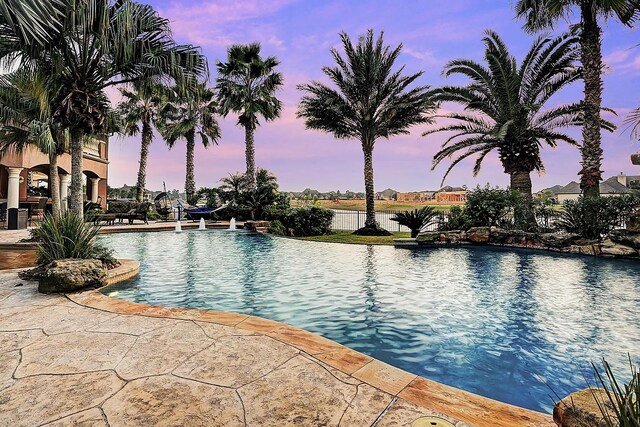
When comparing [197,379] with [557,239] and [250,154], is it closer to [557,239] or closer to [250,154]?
[557,239]

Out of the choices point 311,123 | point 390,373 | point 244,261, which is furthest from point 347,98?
point 390,373

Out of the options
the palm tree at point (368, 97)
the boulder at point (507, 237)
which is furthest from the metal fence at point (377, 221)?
the boulder at point (507, 237)

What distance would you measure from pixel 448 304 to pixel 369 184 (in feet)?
42.1

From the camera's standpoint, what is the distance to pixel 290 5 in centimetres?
1045

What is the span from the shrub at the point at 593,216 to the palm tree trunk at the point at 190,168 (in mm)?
23198

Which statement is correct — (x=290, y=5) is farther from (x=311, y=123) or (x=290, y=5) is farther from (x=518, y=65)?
(x=518, y=65)

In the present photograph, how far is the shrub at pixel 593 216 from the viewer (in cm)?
1051

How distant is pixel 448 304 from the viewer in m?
5.23

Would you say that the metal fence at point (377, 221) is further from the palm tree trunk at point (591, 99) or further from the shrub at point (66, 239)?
the shrub at point (66, 239)

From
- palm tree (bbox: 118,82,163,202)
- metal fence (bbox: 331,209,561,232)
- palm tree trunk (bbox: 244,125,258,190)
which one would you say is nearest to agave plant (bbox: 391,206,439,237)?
metal fence (bbox: 331,209,561,232)

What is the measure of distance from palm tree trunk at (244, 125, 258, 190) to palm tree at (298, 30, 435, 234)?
4.92 m

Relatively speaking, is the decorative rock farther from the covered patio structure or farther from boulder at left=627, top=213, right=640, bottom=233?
the covered patio structure

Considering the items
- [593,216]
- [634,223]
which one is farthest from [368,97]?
[634,223]

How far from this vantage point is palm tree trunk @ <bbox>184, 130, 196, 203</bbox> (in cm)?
2561
